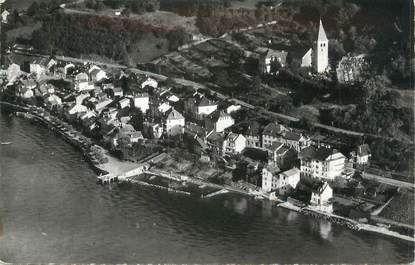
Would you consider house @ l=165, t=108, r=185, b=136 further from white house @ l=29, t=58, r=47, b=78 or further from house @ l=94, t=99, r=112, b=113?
white house @ l=29, t=58, r=47, b=78

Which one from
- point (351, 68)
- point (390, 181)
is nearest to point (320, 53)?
point (351, 68)

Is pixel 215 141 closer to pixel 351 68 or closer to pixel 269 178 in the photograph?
pixel 269 178

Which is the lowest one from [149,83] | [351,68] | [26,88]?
[26,88]

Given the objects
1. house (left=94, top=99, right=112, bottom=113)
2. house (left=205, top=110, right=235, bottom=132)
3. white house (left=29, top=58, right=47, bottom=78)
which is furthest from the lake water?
white house (left=29, top=58, right=47, bottom=78)

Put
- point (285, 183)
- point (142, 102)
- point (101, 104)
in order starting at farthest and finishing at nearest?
point (101, 104)
point (142, 102)
point (285, 183)

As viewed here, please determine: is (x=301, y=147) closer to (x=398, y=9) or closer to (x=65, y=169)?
(x=65, y=169)

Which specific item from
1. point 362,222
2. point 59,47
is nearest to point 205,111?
point 362,222
